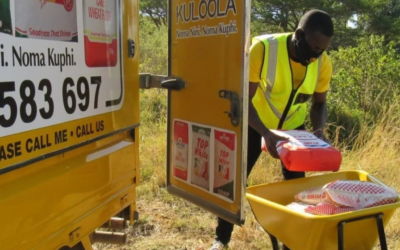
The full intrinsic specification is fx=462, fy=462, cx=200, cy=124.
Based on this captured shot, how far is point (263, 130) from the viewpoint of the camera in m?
2.97

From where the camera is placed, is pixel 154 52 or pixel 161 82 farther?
pixel 154 52

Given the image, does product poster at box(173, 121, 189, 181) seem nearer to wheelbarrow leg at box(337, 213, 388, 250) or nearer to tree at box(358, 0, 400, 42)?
wheelbarrow leg at box(337, 213, 388, 250)

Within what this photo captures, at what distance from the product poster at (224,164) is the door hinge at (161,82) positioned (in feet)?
1.38

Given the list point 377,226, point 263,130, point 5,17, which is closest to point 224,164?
point 263,130

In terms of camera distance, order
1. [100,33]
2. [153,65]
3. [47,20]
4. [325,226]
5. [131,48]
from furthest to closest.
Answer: [153,65]
[131,48]
[100,33]
[325,226]
[47,20]

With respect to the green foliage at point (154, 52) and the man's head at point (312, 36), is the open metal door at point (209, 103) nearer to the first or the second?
the man's head at point (312, 36)

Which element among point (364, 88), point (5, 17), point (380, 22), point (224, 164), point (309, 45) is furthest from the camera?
point (380, 22)

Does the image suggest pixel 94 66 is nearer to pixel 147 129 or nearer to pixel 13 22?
pixel 13 22

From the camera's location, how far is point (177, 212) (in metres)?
4.53

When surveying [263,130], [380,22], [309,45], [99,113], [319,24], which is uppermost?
[380,22]

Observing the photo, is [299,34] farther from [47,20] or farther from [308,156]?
[47,20]

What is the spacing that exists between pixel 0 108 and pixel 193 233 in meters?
2.78

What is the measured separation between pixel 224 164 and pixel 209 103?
13.8 inches

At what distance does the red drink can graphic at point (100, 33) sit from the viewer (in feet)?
7.22
